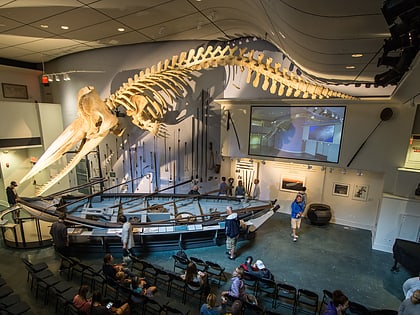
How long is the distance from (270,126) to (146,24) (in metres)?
5.58

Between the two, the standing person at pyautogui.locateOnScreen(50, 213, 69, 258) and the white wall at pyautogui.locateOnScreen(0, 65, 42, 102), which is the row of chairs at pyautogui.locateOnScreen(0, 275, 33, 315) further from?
the white wall at pyautogui.locateOnScreen(0, 65, 42, 102)

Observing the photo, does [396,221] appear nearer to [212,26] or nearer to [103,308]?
[103,308]

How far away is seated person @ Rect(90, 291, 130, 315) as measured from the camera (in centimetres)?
349

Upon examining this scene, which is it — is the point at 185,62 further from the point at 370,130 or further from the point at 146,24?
the point at 370,130

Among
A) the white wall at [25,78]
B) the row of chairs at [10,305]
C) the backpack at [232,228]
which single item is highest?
the white wall at [25,78]

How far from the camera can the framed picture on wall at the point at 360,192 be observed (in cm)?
843

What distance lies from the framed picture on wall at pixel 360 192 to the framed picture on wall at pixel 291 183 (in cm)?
183

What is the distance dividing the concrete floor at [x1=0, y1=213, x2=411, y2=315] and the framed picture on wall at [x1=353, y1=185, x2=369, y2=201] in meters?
1.27

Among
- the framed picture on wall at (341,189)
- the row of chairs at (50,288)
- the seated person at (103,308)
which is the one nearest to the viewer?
the seated person at (103,308)

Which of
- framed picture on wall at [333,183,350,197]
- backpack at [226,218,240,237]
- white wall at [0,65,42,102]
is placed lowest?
backpack at [226,218,240,237]

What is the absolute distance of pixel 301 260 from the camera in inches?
257

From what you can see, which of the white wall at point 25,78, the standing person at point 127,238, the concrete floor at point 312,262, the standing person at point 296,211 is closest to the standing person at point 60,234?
the concrete floor at point 312,262

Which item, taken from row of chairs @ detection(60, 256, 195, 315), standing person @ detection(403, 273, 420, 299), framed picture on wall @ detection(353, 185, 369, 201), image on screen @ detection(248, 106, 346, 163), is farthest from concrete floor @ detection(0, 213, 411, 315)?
image on screen @ detection(248, 106, 346, 163)

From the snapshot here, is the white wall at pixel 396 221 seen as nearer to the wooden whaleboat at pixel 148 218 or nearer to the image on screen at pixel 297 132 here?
the image on screen at pixel 297 132
